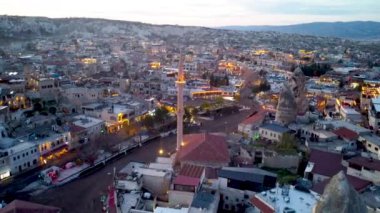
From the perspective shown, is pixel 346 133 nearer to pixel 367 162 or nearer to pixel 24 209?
pixel 367 162

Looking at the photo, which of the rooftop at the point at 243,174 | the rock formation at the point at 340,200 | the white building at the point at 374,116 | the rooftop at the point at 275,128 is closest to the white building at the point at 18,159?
the rooftop at the point at 243,174

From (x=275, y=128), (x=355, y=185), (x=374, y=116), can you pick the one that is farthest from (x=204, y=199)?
(x=374, y=116)

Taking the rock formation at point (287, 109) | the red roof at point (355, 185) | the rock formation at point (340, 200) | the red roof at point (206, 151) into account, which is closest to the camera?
the rock formation at point (340, 200)

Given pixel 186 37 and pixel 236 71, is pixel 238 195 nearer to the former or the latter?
pixel 236 71

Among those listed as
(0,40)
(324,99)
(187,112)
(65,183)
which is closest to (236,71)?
(324,99)

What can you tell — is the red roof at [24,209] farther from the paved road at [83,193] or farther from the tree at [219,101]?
the tree at [219,101]

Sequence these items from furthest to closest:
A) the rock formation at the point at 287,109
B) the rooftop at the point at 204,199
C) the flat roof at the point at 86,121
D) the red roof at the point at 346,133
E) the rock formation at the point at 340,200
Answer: the rock formation at the point at 287,109, the flat roof at the point at 86,121, the red roof at the point at 346,133, the rooftop at the point at 204,199, the rock formation at the point at 340,200
